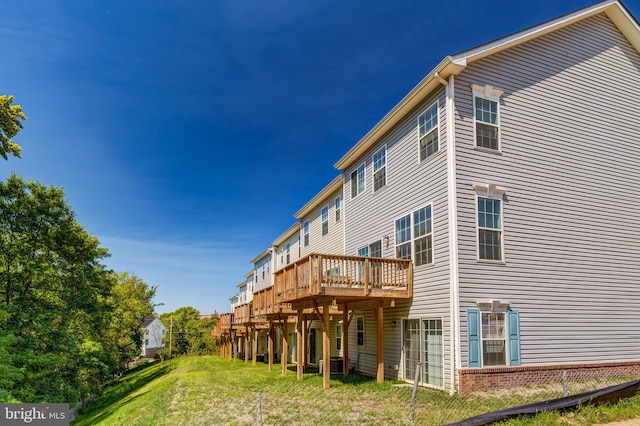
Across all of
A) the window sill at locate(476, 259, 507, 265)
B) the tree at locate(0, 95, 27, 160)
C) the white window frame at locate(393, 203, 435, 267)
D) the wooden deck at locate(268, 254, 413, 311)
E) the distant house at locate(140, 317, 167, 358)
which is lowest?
the distant house at locate(140, 317, 167, 358)

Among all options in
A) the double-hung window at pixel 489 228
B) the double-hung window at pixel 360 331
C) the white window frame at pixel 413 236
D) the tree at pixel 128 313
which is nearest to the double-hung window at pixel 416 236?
the white window frame at pixel 413 236

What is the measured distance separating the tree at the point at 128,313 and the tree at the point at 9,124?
2225 cm

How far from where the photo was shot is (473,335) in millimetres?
10406

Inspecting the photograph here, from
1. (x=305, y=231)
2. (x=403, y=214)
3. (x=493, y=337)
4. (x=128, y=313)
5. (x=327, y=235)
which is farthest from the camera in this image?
(x=128, y=313)

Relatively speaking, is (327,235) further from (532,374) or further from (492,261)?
(532,374)

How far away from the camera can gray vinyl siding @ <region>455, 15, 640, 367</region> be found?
11211 millimetres

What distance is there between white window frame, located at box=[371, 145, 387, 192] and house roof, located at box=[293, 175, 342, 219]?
3.15 m

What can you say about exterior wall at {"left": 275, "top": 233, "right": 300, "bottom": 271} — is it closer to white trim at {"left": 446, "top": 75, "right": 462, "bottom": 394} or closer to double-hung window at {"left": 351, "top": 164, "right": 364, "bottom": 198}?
double-hung window at {"left": 351, "top": 164, "right": 364, "bottom": 198}

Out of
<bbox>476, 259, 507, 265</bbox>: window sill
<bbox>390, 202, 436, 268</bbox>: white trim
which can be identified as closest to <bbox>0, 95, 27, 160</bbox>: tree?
<bbox>390, 202, 436, 268</bbox>: white trim

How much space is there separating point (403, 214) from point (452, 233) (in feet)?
8.97

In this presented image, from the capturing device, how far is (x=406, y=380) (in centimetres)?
1239

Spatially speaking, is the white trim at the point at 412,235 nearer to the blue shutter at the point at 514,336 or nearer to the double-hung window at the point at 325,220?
the blue shutter at the point at 514,336

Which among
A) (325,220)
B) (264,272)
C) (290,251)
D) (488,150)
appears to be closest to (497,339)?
(488,150)

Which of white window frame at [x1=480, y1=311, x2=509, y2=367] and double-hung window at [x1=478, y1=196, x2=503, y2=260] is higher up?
double-hung window at [x1=478, y1=196, x2=503, y2=260]
